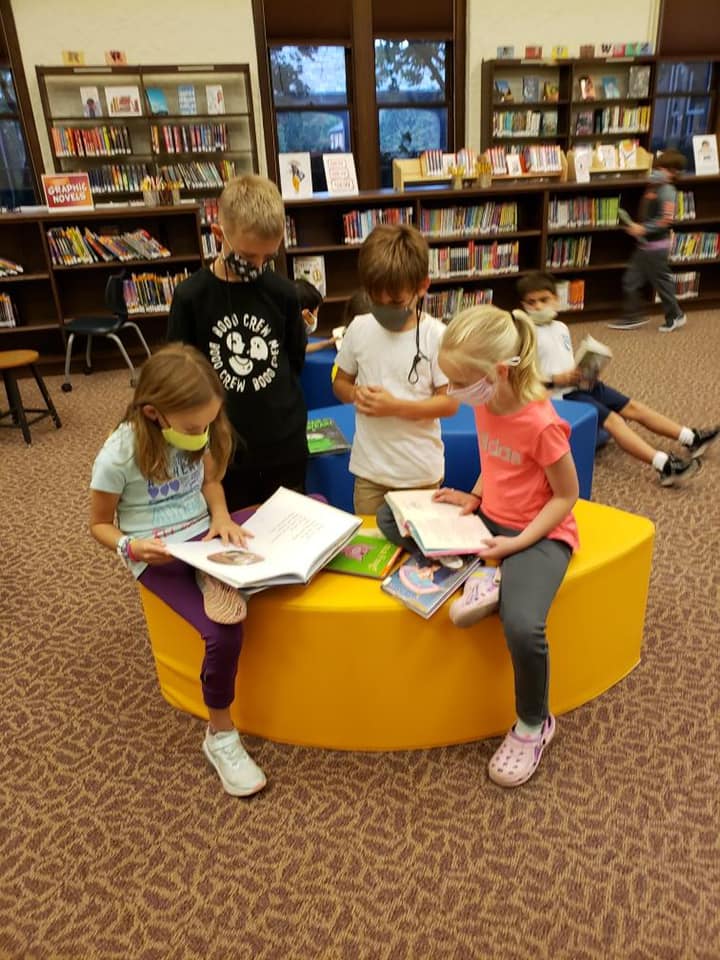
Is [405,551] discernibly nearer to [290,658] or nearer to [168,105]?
[290,658]

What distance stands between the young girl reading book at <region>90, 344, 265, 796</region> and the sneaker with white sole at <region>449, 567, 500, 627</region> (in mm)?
468

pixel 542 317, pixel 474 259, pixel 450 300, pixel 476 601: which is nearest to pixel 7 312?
pixel 450 300

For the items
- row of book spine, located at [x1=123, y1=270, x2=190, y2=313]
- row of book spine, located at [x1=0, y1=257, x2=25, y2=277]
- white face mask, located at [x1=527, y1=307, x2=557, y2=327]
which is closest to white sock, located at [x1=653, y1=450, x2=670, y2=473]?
white face mask, located at [x1=527, y1=307, x2=557, y2=327]

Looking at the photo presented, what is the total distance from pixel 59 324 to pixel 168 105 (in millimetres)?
2795

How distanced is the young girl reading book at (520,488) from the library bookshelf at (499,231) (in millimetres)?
4273

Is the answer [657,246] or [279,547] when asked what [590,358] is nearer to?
[279,547]

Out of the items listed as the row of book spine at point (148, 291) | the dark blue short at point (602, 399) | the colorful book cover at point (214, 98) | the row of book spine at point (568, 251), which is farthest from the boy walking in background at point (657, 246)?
the colorful book cover at point (214, 98)

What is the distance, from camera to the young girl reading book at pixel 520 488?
1.50 m

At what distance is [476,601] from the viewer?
153 centimetres

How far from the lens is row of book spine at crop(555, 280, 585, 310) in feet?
20.3

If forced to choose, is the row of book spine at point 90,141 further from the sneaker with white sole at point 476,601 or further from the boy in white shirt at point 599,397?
the sneaker with white sole at point 476,601

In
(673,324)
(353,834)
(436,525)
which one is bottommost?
(353,834)

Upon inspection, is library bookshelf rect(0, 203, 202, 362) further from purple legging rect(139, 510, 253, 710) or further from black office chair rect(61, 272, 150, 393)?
purple legging rect(139, 510, 253, 710)

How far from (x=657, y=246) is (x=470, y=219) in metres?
1.54
